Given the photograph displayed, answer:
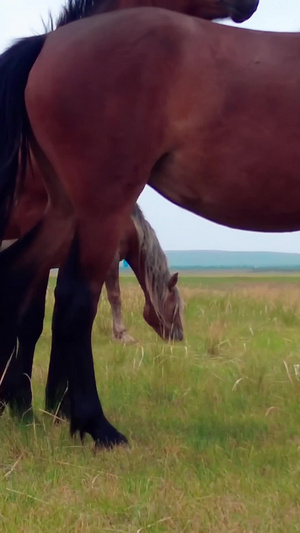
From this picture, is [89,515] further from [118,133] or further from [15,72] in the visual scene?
[15,72]

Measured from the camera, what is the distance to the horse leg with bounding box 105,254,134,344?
739 cm

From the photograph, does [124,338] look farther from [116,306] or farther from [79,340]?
[79,340]

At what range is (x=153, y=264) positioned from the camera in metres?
7.68

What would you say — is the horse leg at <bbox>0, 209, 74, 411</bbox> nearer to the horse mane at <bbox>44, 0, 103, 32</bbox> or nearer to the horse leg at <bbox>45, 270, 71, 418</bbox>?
the horse leg at <bbox>45, 270, 71, 418</bbox>

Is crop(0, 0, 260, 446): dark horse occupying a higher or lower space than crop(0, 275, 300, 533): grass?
higher

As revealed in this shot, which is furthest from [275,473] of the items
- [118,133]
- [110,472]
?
[118,133]

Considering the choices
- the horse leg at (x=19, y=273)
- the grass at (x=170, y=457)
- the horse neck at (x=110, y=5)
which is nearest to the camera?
the grass at (x=170, y=457)

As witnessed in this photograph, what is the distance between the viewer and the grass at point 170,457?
2.46 meters

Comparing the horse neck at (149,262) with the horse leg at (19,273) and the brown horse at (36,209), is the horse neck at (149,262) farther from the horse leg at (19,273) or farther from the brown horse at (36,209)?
the horse leg at (19,273)

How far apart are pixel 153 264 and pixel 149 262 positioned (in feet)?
0.17

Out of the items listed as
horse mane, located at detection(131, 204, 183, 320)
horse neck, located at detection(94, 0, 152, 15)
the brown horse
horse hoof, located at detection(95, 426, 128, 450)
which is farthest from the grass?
horse neck, located at detection(94, 0, 152, 15)

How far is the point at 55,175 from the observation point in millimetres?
3828

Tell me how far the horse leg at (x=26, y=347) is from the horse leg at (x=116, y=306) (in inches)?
125

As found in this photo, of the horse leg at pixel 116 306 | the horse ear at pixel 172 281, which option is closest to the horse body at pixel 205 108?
the horse leg at pixel 116 306
